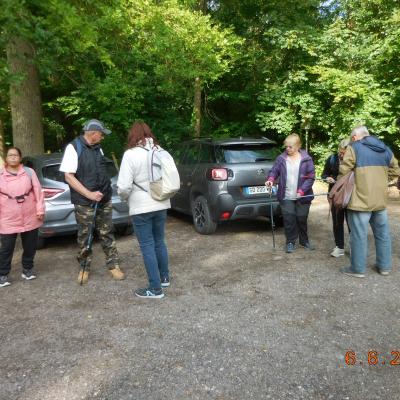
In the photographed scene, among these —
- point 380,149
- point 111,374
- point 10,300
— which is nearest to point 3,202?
point 10,300

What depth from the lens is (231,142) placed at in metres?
6.65

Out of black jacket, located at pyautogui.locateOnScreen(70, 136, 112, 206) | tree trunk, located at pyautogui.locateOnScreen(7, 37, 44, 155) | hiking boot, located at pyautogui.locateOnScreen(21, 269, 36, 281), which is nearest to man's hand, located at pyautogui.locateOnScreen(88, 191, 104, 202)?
black jacket, located at pyautogui.locateOnScreen(70, 136, 112, 206)

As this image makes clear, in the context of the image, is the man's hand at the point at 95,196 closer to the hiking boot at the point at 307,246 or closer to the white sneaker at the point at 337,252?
the hiking boot at the point at 307,246

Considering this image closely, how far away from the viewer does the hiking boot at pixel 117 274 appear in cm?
490

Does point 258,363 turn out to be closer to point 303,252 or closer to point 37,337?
point 37,337

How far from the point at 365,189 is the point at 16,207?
4142 millimetres

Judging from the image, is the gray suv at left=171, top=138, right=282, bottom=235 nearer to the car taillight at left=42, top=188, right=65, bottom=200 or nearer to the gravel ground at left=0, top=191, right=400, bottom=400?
the gravel ground at left=0, top=191, right=400, bottom=400

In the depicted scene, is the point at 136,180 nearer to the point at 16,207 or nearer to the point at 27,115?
the point at 16,207

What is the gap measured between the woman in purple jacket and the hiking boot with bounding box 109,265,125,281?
238cm

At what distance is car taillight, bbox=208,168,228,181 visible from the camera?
6.37 metres

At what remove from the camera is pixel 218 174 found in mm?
6410

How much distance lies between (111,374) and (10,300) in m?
2.06

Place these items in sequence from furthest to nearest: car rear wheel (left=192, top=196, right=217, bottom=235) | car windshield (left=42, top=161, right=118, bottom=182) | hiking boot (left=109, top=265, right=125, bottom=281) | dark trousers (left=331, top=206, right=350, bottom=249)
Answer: car rear wheel (left=192, top=196, right=217, bottom=235)
car windshield (left=42, top=161, right=118, bottom=182)
dark trousers (left=331, top=206, right=350, bottom=249)
hiking boot (left=109, top=265, right=125, bottom=281)
